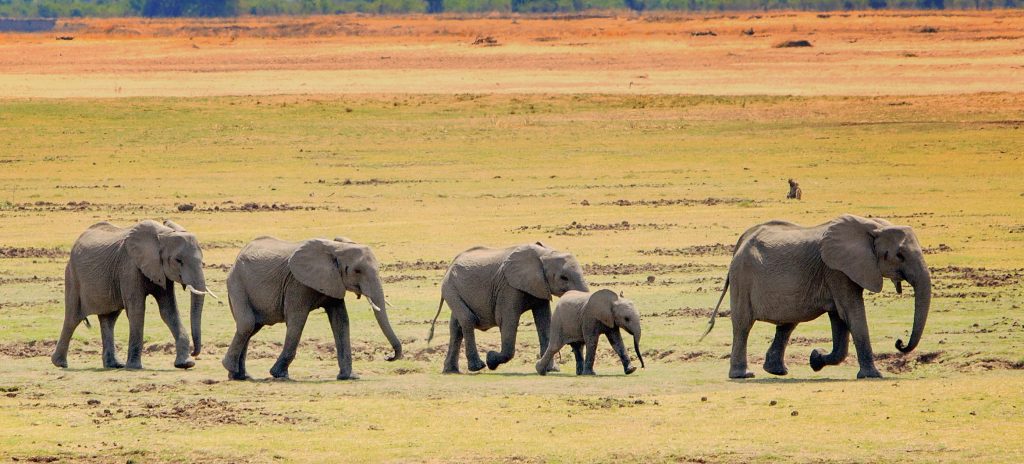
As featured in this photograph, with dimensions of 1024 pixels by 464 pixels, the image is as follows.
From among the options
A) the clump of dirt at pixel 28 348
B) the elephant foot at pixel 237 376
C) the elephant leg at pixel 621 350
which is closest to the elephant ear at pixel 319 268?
the elephant foot at pixel 237 376

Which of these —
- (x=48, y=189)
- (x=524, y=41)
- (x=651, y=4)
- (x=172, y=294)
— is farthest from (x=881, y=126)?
(x=651, y=4)

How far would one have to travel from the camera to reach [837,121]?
139 ft

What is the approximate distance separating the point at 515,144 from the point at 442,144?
5.46 ft

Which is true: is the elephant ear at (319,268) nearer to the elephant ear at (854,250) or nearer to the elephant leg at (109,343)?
the elephant leg at (109,343)

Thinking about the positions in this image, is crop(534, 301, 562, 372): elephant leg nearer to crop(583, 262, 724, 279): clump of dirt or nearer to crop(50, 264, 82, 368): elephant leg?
crop(50, 264, 82, 368): elephant leg

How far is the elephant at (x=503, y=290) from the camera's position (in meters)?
16.4

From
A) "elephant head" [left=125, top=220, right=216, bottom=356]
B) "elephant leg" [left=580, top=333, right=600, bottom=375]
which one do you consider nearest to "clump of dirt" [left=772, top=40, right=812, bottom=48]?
"elephant leg" [left=580, top=333, right=600, bottom=375]

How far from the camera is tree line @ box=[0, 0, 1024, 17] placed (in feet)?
415

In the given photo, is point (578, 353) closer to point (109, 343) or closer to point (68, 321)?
point (109, 343)

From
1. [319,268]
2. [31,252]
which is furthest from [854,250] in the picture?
[31,252]

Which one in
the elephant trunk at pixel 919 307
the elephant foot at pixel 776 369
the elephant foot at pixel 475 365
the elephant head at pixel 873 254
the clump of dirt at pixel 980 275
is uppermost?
the elephant head at pixel 873 254

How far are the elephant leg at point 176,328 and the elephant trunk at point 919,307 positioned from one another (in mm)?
6398

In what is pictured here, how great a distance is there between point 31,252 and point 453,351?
32.7ft

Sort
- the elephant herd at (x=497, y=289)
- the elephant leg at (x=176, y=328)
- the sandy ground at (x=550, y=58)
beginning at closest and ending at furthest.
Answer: the elephant herd at (x=497, y=289)
the elephant leg at (x=176, y=328)
the sandy ground at (x=550, y=58)
